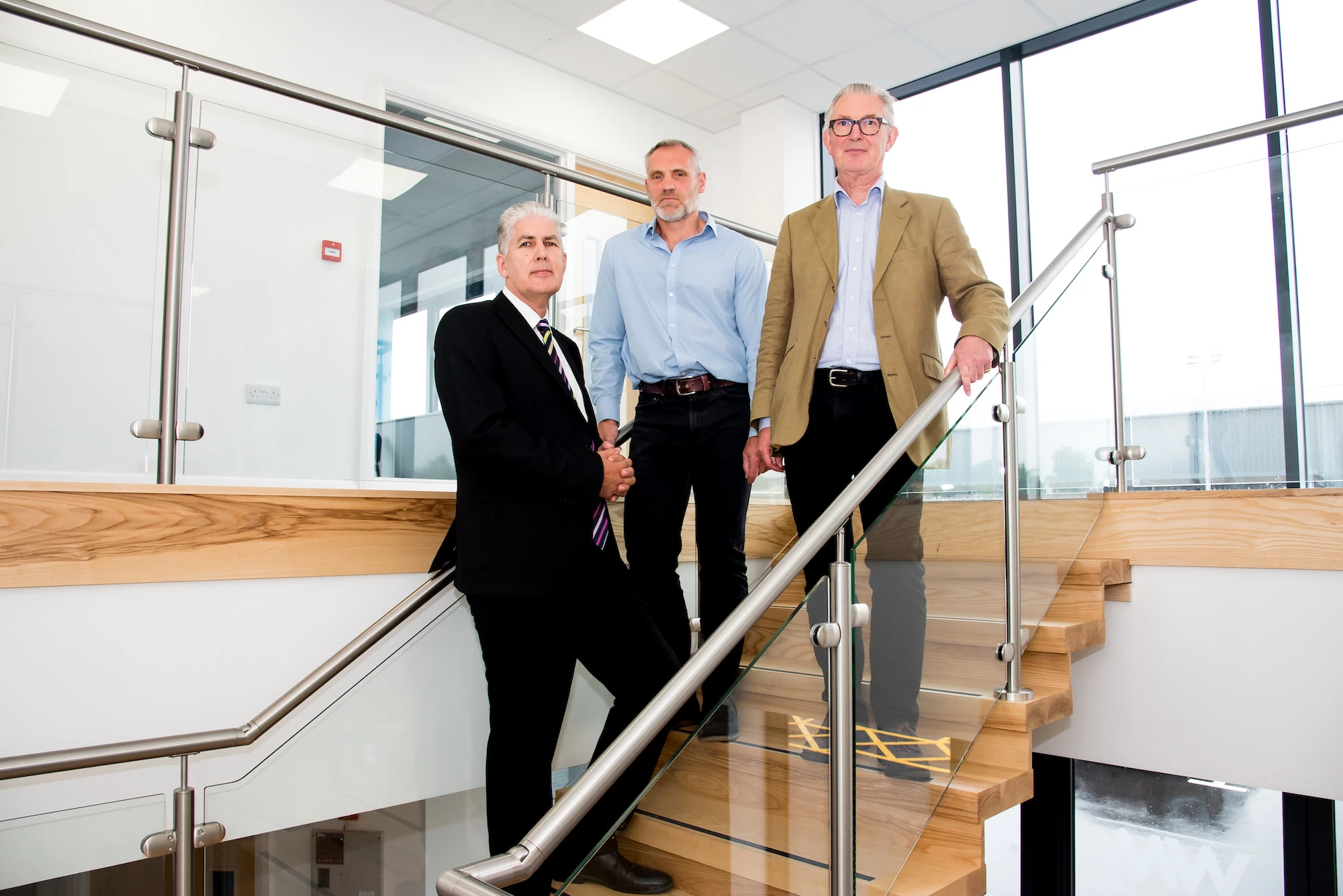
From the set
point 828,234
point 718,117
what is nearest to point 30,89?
point 828,234

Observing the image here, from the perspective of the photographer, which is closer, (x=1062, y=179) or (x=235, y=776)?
(x=235, y=776)

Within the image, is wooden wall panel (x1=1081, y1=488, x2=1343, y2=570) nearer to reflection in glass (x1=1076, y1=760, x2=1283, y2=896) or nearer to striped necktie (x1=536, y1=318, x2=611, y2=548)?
reflection in glass (x1=1076, y1=760, x2=1283, y2=896)

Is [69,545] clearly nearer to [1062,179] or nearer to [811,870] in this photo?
[811,870]

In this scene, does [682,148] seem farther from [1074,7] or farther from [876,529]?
[1074,7]

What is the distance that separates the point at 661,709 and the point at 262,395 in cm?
140

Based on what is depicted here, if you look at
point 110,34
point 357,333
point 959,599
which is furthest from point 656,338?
point 110,34

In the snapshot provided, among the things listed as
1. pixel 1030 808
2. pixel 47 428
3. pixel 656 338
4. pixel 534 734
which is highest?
pixel 656 338

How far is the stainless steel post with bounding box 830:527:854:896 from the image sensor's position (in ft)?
4.85

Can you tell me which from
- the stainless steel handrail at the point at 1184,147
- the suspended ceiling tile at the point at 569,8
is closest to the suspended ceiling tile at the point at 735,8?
the suspended ceiling tile at the point at 569,8

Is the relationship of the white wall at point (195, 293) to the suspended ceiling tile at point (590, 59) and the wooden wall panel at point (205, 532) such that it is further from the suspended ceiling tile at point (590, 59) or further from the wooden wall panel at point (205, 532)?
the suspended ceiling tile at point (590, 59)

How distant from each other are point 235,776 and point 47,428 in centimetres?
82

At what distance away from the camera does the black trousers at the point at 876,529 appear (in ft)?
5.14

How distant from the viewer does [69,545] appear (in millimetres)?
1818

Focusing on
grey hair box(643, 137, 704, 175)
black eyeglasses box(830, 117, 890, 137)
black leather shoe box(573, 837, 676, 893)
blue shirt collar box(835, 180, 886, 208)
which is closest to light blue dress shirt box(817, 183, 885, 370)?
blue shirt collar box(835, 180, 886, 208)
